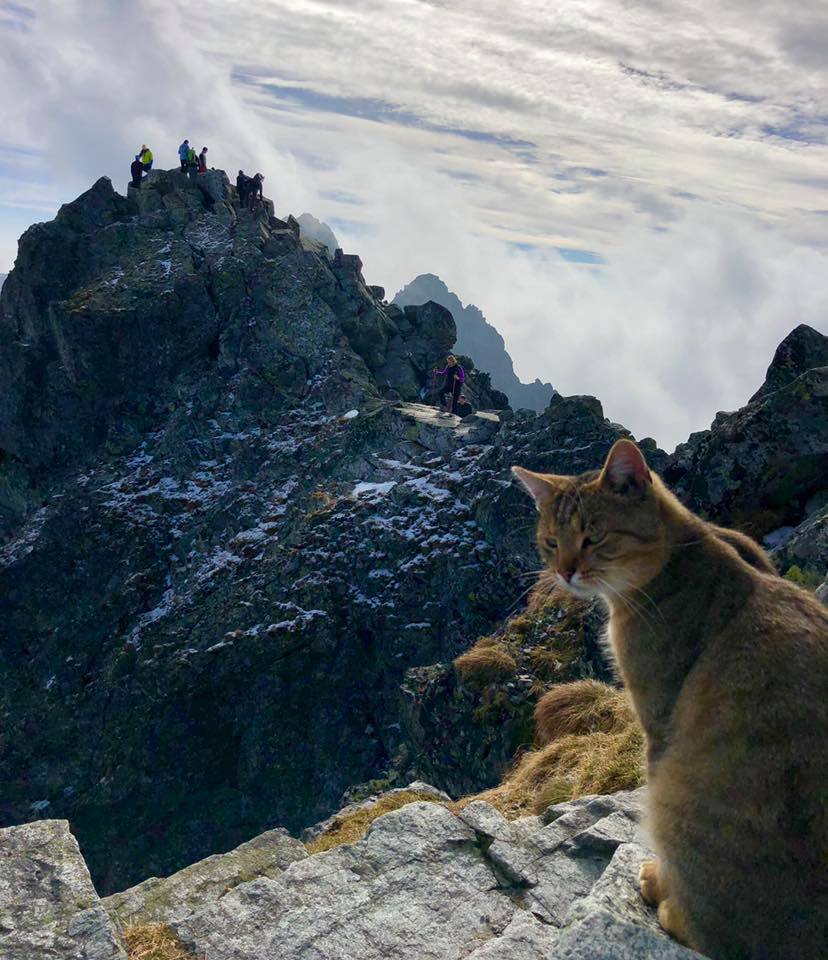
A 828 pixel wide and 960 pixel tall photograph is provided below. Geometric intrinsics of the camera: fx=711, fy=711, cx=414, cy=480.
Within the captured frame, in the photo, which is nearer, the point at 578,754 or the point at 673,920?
the point at 673,920

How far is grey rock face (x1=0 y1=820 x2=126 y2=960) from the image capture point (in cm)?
591

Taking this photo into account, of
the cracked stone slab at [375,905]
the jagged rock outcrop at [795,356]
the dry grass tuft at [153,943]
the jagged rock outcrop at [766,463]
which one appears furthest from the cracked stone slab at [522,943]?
the jagged rock outcrop at [795,356]

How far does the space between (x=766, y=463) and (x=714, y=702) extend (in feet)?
41.7

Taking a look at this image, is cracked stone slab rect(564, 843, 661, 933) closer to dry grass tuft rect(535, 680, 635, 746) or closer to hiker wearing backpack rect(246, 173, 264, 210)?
dry grass tuft rect(535, 680, 635, 746)

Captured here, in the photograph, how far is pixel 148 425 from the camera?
41094 millimetres

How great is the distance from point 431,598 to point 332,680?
542 cm

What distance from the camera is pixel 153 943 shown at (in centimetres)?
647

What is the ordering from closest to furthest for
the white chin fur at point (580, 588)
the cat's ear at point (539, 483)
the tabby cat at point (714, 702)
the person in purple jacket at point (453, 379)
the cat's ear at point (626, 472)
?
the tabby cat at point (714, 702) → the cat's ear at point (626, 472) → the white chin fur at point (580, 588) → the cat's ear at point (539, 483) → the person in purple jacket at point (453, 379)

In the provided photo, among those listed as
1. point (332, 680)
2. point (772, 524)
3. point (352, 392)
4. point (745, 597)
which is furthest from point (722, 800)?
point (352, 392)

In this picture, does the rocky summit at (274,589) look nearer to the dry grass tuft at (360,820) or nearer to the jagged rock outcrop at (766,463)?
the jagged rock outcrop at (766,463)

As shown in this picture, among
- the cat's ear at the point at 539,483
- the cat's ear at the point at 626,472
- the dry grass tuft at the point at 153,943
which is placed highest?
the cat's ear at the point at 626,472

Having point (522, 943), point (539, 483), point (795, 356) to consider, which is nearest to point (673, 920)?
point (522, 943)

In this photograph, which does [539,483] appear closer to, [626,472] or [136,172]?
[626,472]

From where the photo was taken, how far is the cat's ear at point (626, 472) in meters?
4.67
